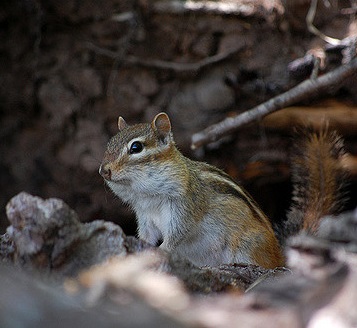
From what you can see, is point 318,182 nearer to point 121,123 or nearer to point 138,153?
point 138,153

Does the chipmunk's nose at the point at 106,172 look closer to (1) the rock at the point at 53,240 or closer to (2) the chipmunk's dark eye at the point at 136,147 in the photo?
(2) the chipmunk's dark eye at the point at 136,147

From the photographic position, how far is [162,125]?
4.20 m

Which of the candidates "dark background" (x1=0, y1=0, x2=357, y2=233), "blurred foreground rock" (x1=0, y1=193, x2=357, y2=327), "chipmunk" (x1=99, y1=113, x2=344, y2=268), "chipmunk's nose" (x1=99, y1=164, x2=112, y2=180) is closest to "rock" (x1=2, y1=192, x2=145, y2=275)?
"blurred foreground rock" (x1=0, y1=193, x2=357, y2=327)

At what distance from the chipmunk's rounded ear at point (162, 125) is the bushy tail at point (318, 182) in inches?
41.1

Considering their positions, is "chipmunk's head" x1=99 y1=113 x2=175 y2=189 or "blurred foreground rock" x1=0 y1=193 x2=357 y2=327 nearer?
"blurred foreground rock" x1=0 y1=193 x2=357 y2=327

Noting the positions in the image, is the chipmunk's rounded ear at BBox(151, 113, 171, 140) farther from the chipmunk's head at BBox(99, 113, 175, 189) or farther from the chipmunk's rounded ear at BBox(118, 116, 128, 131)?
the chipmunk's rounded ear at BBox(118, 116, 128, 131)

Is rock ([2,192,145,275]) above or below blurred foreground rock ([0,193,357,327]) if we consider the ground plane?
above

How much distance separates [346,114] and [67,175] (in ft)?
9.25

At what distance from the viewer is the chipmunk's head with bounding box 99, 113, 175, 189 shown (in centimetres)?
379

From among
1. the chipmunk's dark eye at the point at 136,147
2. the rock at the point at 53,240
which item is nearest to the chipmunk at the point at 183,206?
the chipmunk's dark eye at the point at 136,147

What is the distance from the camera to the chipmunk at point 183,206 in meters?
3.95

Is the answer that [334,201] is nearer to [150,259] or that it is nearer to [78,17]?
[150,259]

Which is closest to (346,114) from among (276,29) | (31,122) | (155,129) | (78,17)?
(276,29)

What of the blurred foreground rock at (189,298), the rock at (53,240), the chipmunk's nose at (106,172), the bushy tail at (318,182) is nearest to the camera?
the blurred foreground rock at (189,298)
